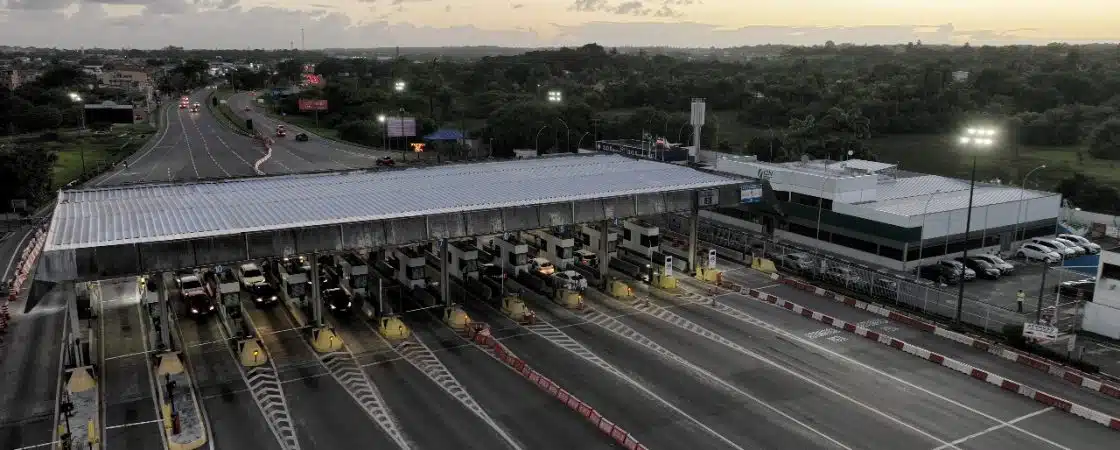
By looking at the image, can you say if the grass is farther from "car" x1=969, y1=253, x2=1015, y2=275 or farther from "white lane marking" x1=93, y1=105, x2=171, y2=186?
"car" x1=969, y1=253, x2=1015, y2=275

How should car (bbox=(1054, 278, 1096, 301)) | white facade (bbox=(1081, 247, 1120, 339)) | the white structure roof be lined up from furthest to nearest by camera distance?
1. the white structure roof
2. car (bbox=(1054, 278, 1096, 301))
3. white facade (bbox=(1081, 247, 1120, 339))

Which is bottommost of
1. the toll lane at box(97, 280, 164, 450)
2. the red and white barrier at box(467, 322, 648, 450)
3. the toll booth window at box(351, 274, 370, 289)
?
the toll lane at box(97, 280, 164, 450)

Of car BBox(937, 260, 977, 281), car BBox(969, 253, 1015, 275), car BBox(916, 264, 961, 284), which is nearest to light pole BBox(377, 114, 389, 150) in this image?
car BBox(916, 264, 961, 284)

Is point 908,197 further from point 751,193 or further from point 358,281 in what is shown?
point 358,281

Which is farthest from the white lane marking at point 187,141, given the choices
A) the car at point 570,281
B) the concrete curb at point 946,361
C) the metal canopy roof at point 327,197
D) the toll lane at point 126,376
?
the concrete curb at point 946,361

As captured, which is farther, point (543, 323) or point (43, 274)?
point (543, 323)

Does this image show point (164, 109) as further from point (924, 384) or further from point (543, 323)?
point (924, 384)

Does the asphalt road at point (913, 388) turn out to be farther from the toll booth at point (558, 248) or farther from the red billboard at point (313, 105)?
the red billboard at point (313, 105)

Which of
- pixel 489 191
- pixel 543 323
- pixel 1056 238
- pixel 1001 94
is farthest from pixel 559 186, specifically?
pixel 1001 94

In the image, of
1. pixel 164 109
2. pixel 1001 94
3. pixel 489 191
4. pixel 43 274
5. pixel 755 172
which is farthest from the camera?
pixel 164 109
